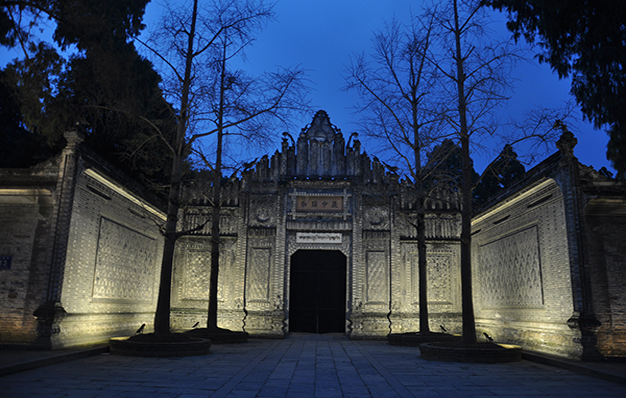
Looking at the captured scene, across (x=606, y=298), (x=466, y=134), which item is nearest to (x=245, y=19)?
(x=466, y=134)

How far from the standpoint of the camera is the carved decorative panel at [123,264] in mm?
10906

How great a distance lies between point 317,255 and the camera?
625 inches

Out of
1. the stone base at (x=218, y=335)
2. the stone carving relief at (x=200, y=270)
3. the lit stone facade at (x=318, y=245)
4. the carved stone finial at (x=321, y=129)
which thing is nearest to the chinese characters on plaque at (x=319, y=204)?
the lit stone facade at (x=318, y=245)

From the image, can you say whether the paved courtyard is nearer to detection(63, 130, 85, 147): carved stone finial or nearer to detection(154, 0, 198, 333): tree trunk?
detection(154, 0, 198, 333): tree trunk

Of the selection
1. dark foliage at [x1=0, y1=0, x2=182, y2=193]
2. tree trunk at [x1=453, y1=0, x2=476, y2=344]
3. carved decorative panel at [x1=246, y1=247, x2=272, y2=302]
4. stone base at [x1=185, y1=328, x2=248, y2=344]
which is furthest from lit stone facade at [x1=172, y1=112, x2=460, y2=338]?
dark foliage at [x1=0, y1=0, x2=182, y2=193]

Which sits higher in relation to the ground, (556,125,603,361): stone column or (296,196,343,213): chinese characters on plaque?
(296,196,343,213): chinese characters on plaque

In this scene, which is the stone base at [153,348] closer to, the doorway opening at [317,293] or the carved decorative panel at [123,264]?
the carved decorative panel at [123,264]

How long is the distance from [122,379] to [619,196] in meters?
9.13

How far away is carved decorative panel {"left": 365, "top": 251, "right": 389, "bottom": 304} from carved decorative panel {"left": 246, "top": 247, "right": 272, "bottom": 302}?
10.7 ft

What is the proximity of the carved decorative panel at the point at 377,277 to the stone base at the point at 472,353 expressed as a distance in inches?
240

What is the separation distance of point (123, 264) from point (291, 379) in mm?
7406

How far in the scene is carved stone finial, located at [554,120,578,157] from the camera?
916 centimetres

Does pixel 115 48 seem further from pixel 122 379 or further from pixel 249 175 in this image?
pixel 249 175

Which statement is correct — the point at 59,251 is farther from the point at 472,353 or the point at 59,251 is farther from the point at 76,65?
the point at 472,353
